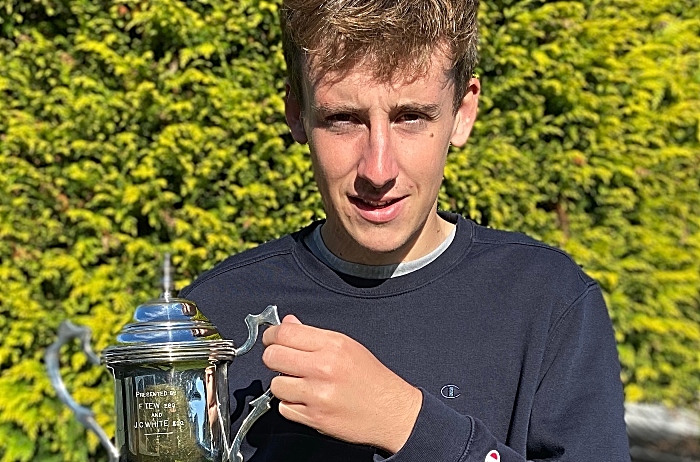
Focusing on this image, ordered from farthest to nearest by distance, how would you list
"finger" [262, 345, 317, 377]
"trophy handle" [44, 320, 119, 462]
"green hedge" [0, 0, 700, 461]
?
"green hedge" [0, 0, 700, 461] → "trophy handle" [44, 320, 119, 462] → "finger" [262, 345, 317, 377]

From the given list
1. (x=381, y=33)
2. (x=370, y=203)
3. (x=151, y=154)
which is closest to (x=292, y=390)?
(x=370, y=203)

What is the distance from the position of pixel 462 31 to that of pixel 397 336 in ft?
2.27

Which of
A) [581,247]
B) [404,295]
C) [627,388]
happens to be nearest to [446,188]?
[581,247]

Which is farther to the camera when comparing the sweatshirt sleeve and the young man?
the young man

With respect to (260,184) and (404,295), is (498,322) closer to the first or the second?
(404,295)

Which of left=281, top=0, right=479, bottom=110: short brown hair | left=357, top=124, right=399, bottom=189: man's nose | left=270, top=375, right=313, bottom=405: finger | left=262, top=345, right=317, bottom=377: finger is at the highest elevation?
left=281, top=0, right=479, bottom=110: short brown hair

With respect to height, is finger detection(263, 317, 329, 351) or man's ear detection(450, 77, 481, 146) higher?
man's ear detection(450, 77, 481, 146)

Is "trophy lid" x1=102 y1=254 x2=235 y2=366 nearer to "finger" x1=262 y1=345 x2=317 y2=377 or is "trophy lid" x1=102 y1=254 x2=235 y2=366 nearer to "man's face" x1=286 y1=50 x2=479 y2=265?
"finger" x1=262 y1=345 x2=317 y2=377

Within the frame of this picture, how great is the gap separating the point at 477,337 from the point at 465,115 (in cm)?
55

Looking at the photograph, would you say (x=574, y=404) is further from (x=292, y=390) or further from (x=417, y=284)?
(x=292, y=390)

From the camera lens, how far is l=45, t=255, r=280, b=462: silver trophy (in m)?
1.65

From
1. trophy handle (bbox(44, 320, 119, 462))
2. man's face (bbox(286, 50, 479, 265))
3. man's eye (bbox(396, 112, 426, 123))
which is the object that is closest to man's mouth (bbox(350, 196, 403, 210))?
man's face (bbox(286, 50, 479, 265))

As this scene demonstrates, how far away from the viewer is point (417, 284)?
83.1 inches

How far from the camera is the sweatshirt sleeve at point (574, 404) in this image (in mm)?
1727
